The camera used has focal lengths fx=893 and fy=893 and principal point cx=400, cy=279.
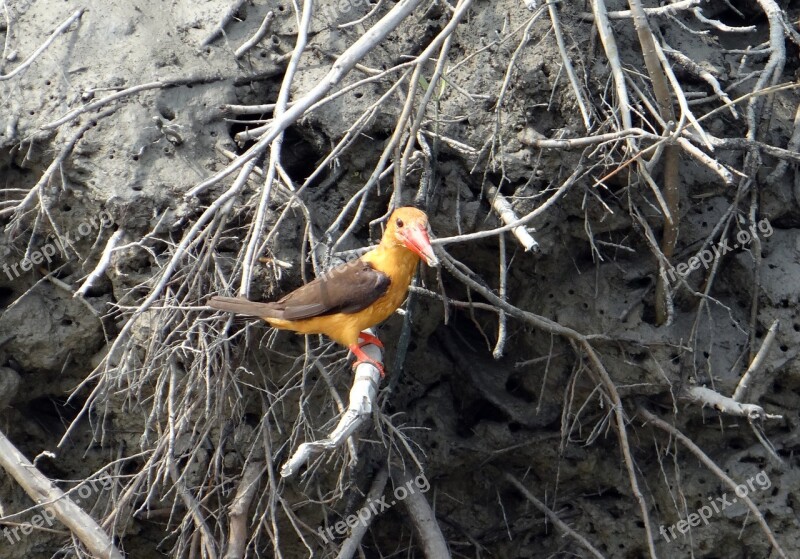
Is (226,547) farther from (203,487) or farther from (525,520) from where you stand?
(525,520)

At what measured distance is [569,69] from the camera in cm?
420

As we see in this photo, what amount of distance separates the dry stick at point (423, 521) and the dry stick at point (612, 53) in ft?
6.70

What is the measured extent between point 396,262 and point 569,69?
1.31 m

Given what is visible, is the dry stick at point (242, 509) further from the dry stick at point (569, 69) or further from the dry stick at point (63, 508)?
the dry stick at point (569, 69)

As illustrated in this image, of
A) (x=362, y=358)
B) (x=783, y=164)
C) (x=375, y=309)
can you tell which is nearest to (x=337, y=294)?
(x=375, y=309)

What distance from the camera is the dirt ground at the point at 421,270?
13.6 ft

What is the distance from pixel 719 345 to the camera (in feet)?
15.8

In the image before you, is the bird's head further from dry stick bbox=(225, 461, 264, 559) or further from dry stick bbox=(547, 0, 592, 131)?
dry stick bbox=(225, 461, 264, 559)

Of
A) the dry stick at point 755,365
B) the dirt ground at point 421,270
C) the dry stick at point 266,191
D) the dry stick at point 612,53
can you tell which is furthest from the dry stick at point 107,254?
the dry stick at point 755,365

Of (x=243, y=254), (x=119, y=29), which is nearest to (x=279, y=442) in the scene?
(x=243, y=254)

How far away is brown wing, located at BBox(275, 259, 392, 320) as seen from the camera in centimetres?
365

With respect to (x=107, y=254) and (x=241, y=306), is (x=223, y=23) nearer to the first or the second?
(x=107, y=254)

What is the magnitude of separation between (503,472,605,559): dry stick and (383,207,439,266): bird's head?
2032 mm

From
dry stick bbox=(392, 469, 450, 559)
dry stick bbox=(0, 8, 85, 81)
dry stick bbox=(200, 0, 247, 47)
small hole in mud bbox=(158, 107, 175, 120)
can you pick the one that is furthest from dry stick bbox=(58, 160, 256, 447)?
dry stick bbox=(392, 469, 450, 559)
